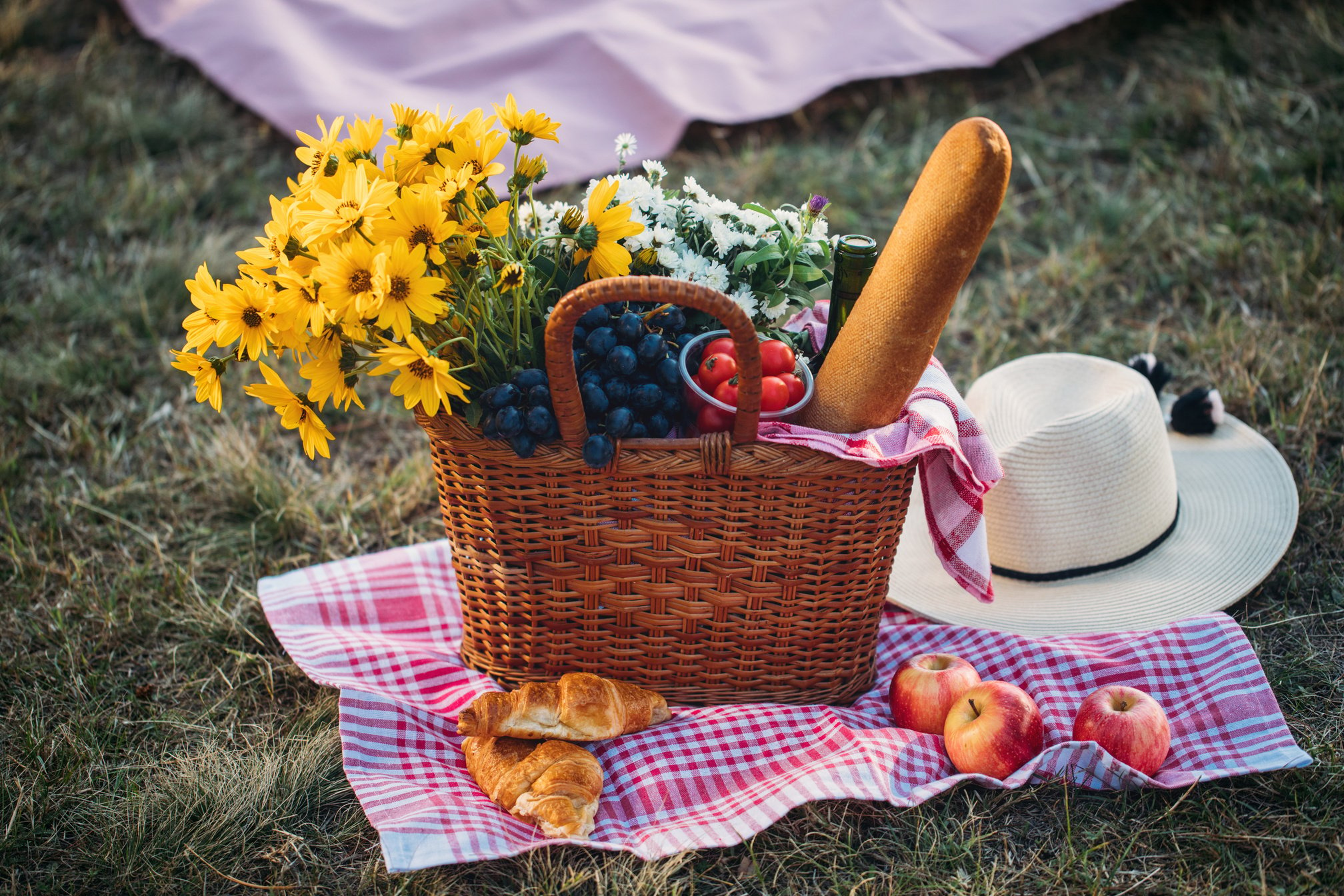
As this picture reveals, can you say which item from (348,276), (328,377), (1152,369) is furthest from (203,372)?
(1152,369)

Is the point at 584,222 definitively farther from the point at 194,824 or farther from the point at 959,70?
the point at 959,70

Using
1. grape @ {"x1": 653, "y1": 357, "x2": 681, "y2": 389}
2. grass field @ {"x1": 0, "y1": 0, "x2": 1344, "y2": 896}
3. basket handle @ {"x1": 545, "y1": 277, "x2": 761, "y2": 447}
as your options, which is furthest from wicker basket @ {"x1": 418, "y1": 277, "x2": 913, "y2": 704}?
grass field @ {"x1": 0, "y1": 0, "x2": 1344, "y2": 896}

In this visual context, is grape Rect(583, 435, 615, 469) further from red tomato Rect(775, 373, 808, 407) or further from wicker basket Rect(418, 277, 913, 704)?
red tomato Rect(775, 373, 808, 407)

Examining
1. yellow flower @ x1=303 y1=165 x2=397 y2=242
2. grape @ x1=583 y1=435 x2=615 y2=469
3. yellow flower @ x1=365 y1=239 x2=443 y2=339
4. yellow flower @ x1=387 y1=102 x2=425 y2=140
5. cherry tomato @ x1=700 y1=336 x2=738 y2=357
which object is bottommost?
grape @ x1=583 y1=435 x2=615 y2=469

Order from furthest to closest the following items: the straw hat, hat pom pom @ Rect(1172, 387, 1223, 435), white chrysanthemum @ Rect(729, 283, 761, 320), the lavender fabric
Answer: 1. the lavender fabric
2. hat pom pom @ Rect(1172, 387, 1223, 435)
3. the straw hat
4. white chrysanthemum @ Rect(729, 283, 761, 320)

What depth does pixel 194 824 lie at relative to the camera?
1.69 metres

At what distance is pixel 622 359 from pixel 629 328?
6 cm

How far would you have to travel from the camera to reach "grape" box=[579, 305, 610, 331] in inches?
65.6

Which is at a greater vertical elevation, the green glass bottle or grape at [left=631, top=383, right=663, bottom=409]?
the green glass bottle

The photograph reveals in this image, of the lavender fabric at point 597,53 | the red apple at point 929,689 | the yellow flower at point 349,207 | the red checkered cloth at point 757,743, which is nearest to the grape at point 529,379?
the yellow flower at point 349,207

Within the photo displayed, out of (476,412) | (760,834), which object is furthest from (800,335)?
(760,834)

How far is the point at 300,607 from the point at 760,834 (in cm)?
110

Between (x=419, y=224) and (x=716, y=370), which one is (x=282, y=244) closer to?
(x=419, y=224)

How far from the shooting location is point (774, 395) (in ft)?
5.62
